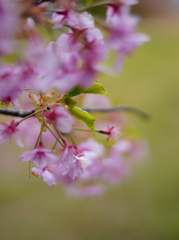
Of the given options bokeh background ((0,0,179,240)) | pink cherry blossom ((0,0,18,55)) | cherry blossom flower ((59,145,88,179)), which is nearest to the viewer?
pink cherry blossom ((0,0,18,55))

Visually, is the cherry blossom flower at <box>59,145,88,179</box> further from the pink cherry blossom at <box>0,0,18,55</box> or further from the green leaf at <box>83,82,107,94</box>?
the pink cherry blossom at <box>0,0,18,55</box>

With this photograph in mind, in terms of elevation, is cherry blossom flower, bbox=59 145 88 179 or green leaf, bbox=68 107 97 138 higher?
green leaf, bbox=68 107 97 138

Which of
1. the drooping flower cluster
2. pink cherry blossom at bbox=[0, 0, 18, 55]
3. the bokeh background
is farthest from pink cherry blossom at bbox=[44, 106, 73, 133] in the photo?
the bokeh background

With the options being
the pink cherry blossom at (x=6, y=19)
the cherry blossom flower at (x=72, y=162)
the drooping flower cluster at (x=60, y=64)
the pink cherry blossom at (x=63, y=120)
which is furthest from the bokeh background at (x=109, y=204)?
the pink cherry blossom at (x=6, y=19)

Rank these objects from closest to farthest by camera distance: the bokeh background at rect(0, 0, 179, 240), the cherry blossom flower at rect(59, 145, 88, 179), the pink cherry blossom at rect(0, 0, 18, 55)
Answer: the pink cherry blossom at rect(0, 0, 18, 55)
the cherry blossom flower at rect(59, 145, 88, 179)
the bokeh background at rect(0, 0, 179, 240)

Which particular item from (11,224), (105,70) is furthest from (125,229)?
(105,70)

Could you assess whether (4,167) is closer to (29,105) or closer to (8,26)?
(29,105)

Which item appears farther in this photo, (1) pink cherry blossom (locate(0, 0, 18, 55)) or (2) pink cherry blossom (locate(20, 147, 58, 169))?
(2) pink cherry blossom (locate(20, 147, 58, 169))

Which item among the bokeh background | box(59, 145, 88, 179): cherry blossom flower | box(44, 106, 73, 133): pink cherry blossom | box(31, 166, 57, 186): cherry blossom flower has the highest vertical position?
box(44, 106, 73, 133): pink cherry blossom

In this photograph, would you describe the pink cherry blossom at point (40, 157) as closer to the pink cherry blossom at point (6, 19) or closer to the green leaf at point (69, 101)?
the green leaf at point (69, 101)
